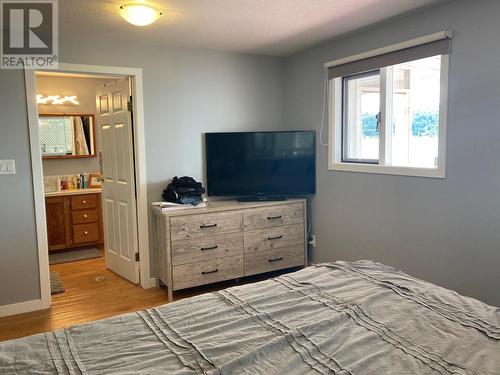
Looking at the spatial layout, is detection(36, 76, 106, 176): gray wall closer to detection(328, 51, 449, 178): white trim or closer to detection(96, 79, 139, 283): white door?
detection(96, 79, 139, 283): white door

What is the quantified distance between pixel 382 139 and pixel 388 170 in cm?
28

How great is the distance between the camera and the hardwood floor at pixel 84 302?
3111 mm

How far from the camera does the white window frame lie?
2801 millimetres

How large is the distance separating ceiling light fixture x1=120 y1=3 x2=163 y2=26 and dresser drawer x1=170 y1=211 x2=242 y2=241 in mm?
1597

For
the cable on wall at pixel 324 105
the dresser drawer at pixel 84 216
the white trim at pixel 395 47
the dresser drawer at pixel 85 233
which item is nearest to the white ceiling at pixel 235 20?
the white trim at pixel 395 47

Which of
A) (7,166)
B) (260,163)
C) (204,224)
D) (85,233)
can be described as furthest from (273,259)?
(85,233)

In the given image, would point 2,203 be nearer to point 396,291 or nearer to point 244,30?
point 244,30

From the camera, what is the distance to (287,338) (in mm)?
1411

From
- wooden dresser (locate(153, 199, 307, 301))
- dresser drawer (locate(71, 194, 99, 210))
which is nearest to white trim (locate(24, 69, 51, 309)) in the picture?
wooden dresser (locate(153, 199, 307, 301))

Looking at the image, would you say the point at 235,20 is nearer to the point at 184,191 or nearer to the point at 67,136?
the point at 184,191

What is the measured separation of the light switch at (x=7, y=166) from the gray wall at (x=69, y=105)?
7.23ft

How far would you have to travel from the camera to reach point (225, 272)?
370 centimetres

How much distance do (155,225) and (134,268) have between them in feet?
1.65

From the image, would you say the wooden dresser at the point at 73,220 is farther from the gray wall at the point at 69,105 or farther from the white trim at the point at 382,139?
the white trim at the point at 382,139
